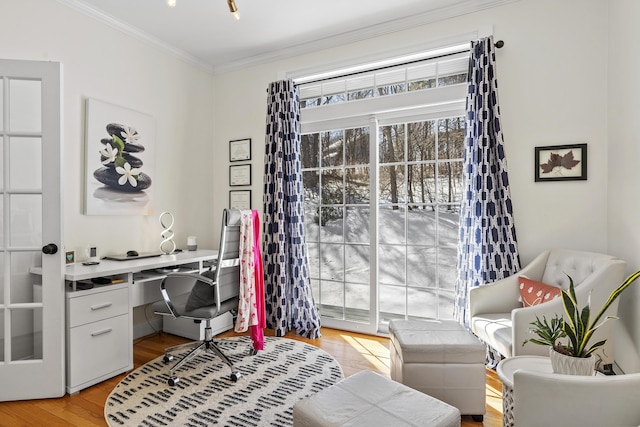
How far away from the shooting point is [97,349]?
8.36 ft

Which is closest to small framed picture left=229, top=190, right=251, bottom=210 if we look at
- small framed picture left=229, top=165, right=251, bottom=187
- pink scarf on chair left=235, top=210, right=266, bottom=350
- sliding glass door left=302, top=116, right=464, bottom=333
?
small framed picture left=229, top=165, right=251, bottom=187

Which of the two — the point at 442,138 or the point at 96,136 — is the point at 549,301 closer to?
the point at 442,138

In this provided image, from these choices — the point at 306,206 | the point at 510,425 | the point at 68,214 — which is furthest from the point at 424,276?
the point at 68,214

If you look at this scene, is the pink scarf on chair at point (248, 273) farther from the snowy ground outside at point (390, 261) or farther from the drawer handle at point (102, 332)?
the snowy ground outside at point (390, 261)

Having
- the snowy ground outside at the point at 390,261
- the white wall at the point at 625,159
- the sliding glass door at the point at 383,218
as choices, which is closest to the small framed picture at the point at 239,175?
the sliding glass door at the point at 383,218

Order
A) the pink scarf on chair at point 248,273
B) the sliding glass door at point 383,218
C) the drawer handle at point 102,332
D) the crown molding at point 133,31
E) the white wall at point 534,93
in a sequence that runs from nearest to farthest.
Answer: the white wall at point 534,93
the drawer handle at point 102,332
the pink scarf on chair at point 248,273
the crown molding at point 133,31
the sliding glass door at point 383,218

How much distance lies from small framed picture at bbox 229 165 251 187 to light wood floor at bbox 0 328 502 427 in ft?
5.86

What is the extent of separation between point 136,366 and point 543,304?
2.98 metres

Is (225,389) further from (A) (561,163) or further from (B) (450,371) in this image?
(A) (561,163)

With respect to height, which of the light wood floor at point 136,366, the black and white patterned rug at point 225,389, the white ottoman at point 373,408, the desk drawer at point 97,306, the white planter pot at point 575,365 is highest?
the white planter pot at point 575,365

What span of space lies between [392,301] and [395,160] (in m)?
1.39

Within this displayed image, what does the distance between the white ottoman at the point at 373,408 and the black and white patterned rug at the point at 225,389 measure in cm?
66

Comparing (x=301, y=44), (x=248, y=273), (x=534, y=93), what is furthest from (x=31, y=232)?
(x=534, y=93)

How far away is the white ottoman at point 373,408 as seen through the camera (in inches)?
55.3
